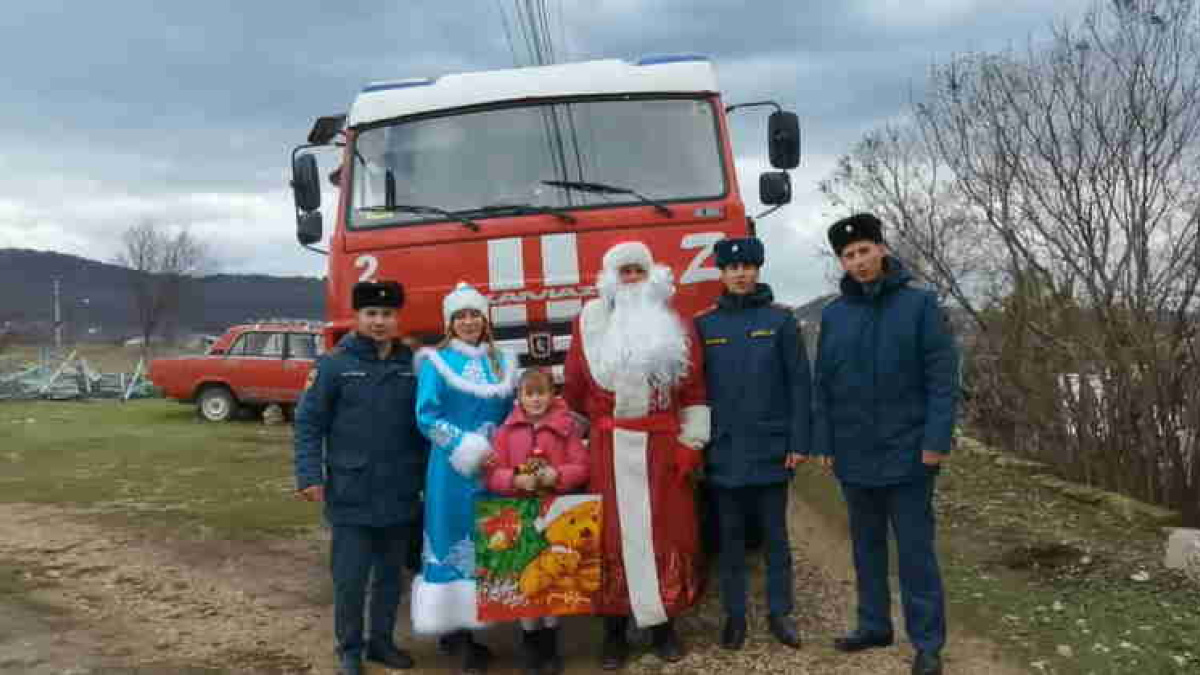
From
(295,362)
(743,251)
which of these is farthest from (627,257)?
(295,362)

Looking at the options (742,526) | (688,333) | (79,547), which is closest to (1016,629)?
(742,526)

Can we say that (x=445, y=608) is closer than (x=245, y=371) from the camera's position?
Yes

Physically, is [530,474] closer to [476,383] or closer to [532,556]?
[532,556]

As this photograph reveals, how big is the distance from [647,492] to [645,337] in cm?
68

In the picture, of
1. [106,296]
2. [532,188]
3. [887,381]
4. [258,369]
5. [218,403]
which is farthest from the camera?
[106,296]

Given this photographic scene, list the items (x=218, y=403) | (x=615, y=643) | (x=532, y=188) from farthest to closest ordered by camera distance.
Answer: (x=218, y=403)
(x=532, y=188)
(x=615, y=643)

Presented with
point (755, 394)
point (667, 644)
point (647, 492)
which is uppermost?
point (755, 394)

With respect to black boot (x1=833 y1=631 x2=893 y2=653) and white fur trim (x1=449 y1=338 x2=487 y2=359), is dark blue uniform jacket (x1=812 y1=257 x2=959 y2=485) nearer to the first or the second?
black boot (x1=833 y1=631 x2=893 y2=653)

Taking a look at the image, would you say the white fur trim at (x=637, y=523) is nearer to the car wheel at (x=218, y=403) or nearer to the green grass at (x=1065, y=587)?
the green grass at (x=1065, y=587)

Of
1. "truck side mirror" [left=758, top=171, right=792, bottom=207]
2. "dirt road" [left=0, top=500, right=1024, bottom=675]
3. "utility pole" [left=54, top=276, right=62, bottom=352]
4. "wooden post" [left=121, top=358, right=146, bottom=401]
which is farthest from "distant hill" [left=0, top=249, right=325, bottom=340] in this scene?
"truck side mirror" [left=758, top=171, right=792, bottom=207]

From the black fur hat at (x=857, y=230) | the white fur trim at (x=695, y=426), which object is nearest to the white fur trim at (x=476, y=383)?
the white fur trim at (x=695, y=426)

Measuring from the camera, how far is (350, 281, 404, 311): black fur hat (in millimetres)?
4285

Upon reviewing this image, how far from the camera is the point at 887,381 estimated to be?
162 inches

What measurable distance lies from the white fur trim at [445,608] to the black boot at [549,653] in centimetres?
29
